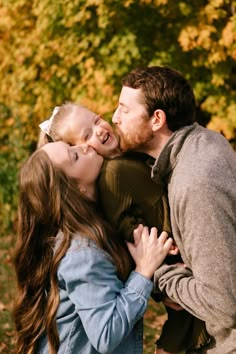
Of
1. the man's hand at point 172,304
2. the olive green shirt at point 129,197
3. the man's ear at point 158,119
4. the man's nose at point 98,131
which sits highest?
the man's ear at point 158,119

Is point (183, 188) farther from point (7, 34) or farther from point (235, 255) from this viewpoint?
point (7, 34)

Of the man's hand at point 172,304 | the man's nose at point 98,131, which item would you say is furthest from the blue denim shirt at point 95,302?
the man's nose at point 98,131

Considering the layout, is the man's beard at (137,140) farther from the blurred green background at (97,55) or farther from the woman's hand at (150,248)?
the blurred green background at (97,55)

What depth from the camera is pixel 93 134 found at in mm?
2781

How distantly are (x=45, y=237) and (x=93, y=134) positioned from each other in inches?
17.7

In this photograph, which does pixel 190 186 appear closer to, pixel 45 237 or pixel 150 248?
pixel 150 248

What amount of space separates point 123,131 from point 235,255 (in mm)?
658

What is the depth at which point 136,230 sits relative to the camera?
259 cm

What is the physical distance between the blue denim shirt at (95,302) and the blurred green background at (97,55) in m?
1.89

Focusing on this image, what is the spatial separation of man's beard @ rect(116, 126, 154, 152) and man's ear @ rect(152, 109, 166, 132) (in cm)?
3

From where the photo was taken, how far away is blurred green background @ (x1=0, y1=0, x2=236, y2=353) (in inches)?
205

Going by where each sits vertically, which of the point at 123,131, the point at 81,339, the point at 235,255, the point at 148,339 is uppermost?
the point at 123,131

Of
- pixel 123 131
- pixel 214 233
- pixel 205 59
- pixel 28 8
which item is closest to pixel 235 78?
pixel 205 59

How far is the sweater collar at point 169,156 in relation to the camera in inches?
100
